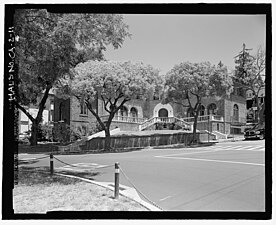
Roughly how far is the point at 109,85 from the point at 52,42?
2.81 m

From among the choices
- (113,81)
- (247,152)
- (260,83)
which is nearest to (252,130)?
(247,152)

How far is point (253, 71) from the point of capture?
4.43 metres

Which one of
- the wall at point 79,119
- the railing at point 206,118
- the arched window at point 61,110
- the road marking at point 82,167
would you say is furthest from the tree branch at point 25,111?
the railing at point 206,118

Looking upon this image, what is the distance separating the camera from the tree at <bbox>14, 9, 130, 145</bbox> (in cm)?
387

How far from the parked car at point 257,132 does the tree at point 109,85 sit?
2.28m

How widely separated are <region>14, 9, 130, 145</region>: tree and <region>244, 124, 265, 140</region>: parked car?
8.45 feet

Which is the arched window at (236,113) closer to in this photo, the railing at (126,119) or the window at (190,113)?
the window at (190,113)

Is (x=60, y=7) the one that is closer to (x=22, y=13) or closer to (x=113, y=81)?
(x=22, y=13)

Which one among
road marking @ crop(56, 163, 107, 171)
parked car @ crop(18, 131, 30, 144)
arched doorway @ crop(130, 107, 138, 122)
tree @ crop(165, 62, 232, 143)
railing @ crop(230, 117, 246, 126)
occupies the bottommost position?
road marking @ crop(56, 163, 107, 171)

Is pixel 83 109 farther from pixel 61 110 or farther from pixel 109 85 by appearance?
pixel 109 85

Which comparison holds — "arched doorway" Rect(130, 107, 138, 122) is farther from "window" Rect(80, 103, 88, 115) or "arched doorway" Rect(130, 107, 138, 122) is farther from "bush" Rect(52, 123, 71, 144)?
"bush" Rect(52, 123, 71, 144)

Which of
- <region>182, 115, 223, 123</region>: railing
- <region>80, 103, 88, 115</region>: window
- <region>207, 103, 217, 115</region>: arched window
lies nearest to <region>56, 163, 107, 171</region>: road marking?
<region>80, 103, 88, 115</region>: window

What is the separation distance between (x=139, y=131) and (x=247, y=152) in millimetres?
2835

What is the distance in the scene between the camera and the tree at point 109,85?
227 inches
